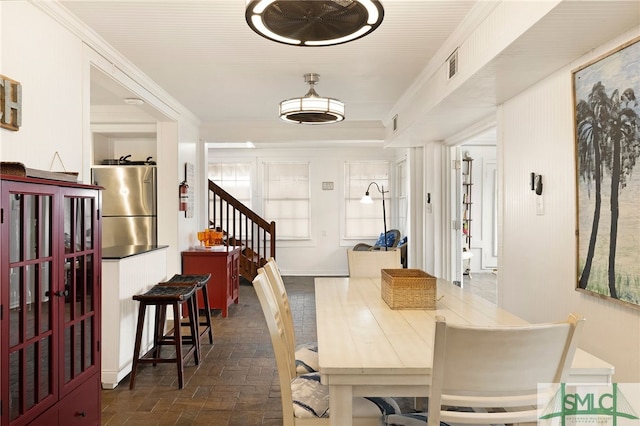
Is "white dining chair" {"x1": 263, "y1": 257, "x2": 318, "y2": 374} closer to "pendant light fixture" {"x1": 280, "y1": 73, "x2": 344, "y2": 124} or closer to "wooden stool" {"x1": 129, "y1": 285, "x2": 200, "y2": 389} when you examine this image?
"wooden stool" {"x1": 129, "y1": 285, "x2": 200, "y2": 389}

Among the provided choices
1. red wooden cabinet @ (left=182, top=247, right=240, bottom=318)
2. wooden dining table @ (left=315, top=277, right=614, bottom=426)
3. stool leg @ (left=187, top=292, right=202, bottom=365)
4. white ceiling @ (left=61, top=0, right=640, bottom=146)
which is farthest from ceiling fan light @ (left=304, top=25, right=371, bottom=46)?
red wooden cabinet @ (left=182, top=247, right=240, bottom=318)

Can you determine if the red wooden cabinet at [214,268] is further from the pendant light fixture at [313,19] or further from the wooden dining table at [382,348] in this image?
the pendant light fixture at [313,19]

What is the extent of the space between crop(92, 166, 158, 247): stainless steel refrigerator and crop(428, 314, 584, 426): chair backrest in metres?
4.75

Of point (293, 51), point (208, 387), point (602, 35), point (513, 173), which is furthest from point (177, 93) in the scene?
point (602, 35)

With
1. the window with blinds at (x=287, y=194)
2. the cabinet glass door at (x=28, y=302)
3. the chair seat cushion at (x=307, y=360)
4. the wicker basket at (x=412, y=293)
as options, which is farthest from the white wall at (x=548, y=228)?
the window with blinds at (x=287, y=194)

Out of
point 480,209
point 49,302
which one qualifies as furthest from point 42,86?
point 480,209

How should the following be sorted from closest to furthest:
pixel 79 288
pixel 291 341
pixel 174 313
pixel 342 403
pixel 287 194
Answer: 1. pixel 342 403
2. pixel 79 288
3. pixel 291 341
4. pixel 174 313
5. pixel 287 194

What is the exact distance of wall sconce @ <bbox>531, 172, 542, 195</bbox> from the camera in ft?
9.97

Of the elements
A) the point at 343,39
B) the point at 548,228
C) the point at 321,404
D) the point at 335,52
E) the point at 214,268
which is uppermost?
the point at 335,52

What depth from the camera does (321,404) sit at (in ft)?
6.12

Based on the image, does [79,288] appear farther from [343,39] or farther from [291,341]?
[343,39]

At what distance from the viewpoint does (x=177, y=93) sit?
4699mm

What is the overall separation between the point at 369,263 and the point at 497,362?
99.6 inches

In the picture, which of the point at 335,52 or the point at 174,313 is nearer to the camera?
the point at 174,313
